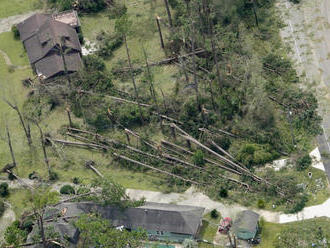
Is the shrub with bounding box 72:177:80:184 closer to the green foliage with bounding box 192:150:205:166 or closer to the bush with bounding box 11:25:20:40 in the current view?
the green foliage with bounding box 192:150:205:166

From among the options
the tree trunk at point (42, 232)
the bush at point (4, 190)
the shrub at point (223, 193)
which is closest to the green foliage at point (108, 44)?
the bush at point (4, 190)

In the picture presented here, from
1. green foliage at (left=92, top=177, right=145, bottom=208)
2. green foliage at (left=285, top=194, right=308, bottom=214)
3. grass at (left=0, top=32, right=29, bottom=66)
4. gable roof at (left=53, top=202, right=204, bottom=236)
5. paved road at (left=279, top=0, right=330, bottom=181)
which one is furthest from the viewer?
grass at (left=0, top=32, right=29, bottom=66)

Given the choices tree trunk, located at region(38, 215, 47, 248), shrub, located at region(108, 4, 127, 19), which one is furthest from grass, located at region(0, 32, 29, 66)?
tree trunk, located at region(38, 215, 47, 248)

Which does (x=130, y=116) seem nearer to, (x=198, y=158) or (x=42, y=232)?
(x=198, y=158)

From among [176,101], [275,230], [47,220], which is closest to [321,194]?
[275,230]

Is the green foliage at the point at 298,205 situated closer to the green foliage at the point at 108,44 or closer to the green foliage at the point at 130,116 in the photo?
the green foliage at the point at 130,116

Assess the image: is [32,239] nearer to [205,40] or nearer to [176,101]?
[176,101]

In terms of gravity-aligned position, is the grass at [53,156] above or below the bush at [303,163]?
above
